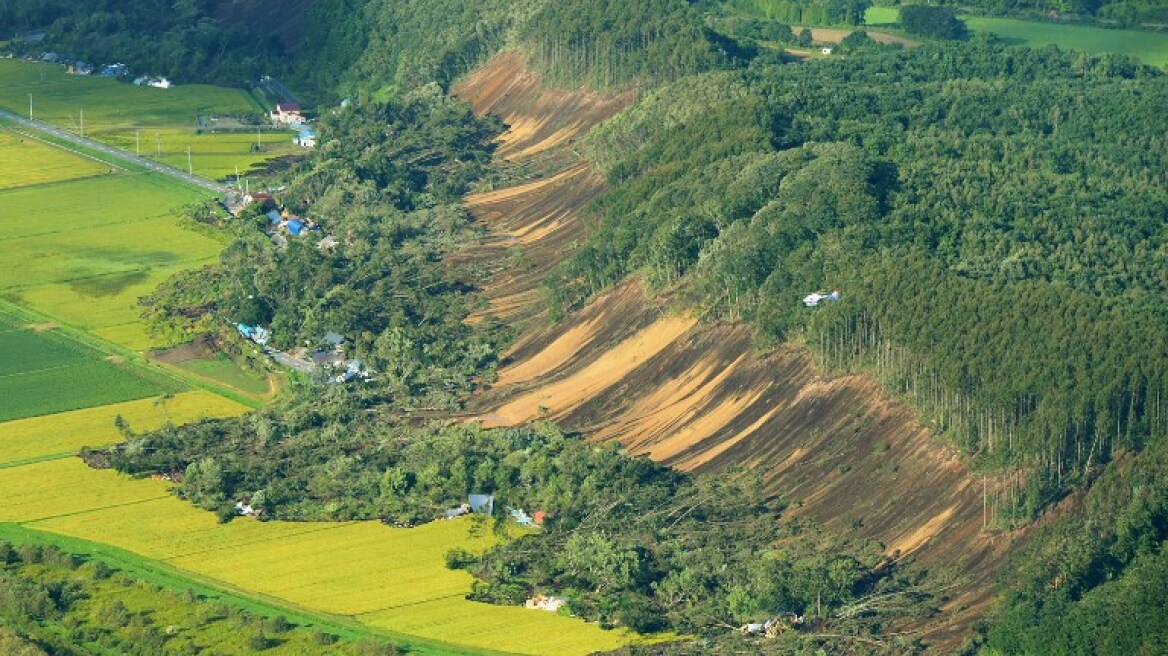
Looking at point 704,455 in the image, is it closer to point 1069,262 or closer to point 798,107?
point 1069,262

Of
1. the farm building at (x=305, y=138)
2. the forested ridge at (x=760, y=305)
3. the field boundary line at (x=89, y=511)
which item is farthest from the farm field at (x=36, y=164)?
the field boundary line at (x=89, y=511)

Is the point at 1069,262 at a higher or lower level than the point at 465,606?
higher

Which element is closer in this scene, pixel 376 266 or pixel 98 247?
pixel 376 266

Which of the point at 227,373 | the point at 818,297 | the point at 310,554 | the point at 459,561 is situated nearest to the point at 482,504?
the point at 459,561

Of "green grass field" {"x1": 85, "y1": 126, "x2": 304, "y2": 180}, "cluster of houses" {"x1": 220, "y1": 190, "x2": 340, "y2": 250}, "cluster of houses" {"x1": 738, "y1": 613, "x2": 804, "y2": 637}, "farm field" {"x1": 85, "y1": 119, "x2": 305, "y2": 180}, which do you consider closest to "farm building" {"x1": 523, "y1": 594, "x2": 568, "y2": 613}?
"cluster of houses" {"x1": 738, "y1": 613, "x2": 804, "y2": 637}

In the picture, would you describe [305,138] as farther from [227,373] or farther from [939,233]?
[939,233]

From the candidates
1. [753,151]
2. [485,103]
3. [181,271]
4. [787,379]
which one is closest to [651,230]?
[753,151]

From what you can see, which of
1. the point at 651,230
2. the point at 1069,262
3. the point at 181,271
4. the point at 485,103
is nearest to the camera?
the point at 1069,262
